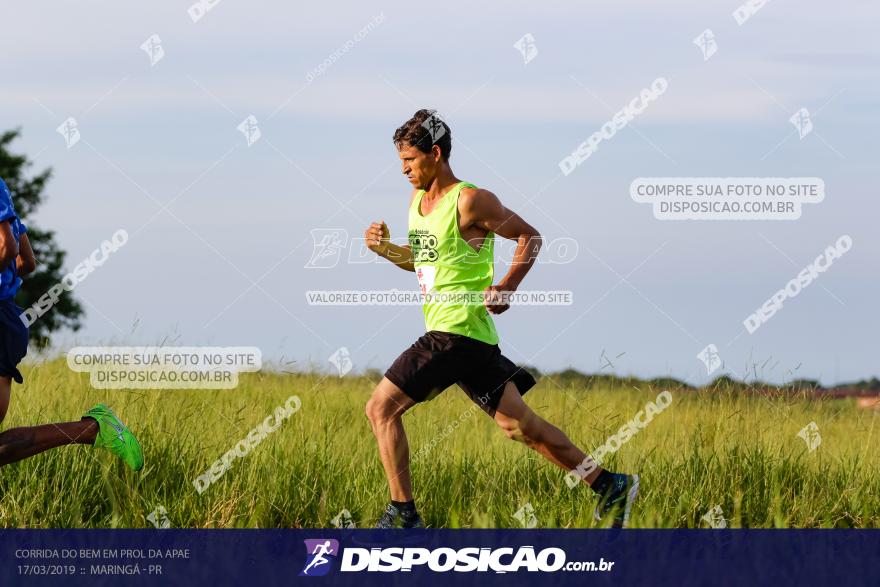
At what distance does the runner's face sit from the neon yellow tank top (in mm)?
161

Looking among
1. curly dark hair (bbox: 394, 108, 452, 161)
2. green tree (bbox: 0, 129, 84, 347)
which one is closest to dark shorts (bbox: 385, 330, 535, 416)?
curly dark hair (bbox: 394, 108, 452, 161)

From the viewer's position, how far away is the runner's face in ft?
20.2

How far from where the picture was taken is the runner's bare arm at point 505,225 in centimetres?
604

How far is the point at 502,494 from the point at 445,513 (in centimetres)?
40

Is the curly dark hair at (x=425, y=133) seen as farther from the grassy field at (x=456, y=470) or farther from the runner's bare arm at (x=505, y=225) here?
the grassy field at (x=456, y=470)

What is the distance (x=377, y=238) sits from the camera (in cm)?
629

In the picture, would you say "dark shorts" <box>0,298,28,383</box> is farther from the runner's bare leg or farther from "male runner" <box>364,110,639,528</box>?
"male runner" <box>364,110,639,528</box>

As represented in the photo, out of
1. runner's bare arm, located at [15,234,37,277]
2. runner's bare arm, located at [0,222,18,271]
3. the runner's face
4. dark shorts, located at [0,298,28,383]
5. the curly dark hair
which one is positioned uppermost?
the curly dark hair

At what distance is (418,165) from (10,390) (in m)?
2.78

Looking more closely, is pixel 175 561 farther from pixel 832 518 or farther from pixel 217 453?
pixel 832 518

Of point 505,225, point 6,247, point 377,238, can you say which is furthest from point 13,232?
point 505,225

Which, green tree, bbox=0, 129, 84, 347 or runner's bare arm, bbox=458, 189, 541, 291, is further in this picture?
green tree, bbox=0, 129, 84, 347

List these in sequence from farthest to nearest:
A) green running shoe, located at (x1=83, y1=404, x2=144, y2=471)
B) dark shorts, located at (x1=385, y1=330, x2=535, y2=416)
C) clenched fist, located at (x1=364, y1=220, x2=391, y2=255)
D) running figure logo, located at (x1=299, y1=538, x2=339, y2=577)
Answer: green running shoe, located at (x1=83, y1=404, x2=144, y2=471)
clenched fist, located at (x1=364, y1=220, x2=391, y2=255)
dark shorts, located at (x1=385, y1=330, x2=535, y2=416)
running figure logo, located at (x1=299, y1=538, x2=339, y2=577)

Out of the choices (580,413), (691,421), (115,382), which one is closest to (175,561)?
(115,382)
